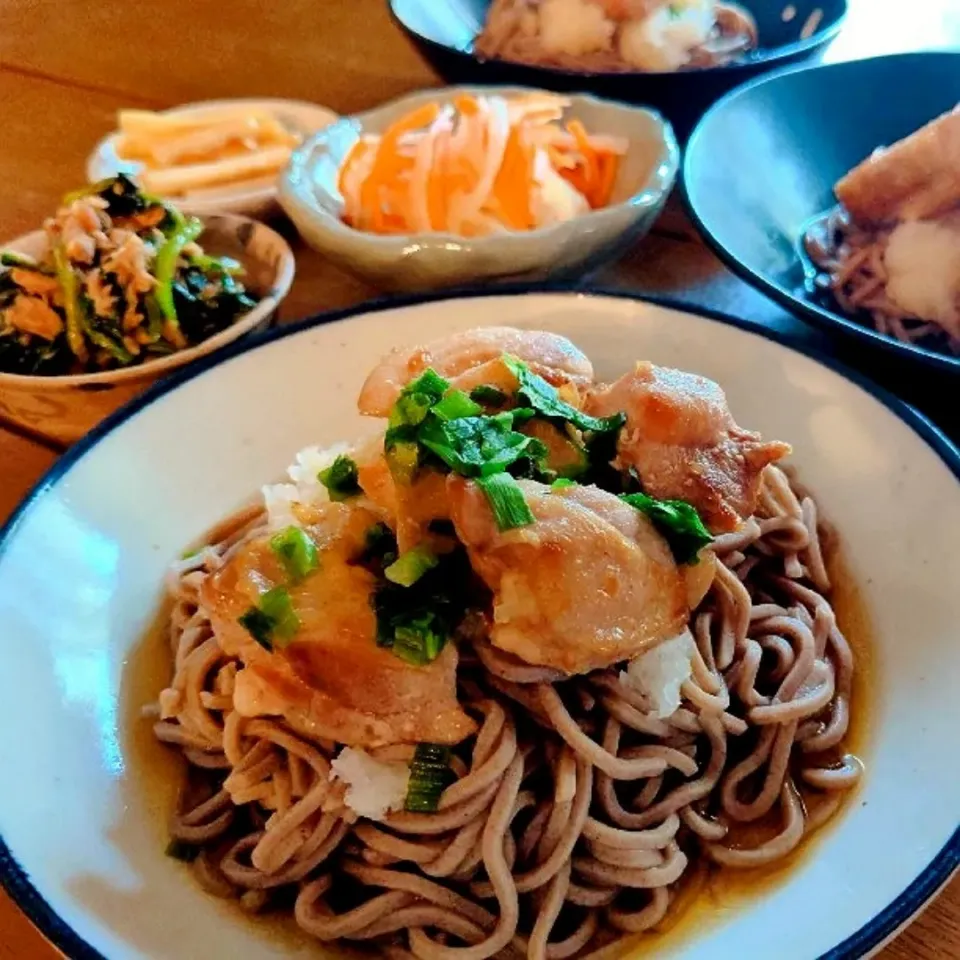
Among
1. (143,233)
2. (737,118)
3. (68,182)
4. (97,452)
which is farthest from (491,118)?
(68,182)

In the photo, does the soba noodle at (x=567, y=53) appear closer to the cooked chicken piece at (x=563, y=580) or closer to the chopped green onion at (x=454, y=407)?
the chopped green onion at (x=454, y=407)

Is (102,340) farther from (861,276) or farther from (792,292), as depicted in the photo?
(861,276)

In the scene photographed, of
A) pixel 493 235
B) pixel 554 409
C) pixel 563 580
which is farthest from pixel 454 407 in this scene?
pixel 493 235

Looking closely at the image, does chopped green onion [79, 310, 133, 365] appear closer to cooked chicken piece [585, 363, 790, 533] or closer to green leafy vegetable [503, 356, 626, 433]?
green leafy vegetable [503, 356, 626, 433]

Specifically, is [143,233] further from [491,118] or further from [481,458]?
[481,458]

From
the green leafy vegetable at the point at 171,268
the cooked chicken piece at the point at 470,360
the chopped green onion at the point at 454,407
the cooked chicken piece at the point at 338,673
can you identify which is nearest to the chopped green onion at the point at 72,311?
the green leafy vegetable at the point at 171,268

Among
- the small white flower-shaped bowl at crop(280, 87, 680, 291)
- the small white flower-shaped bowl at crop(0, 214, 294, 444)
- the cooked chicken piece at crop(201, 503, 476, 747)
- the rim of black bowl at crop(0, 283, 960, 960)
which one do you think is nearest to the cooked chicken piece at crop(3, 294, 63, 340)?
the small white flower-shaped bowl at crop(0, 214, 294, 444)
